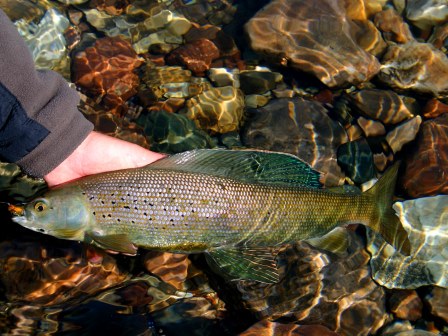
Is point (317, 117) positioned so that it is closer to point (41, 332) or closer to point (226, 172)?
point (226, 172)

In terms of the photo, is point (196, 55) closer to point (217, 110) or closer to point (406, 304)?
point (217, 110)

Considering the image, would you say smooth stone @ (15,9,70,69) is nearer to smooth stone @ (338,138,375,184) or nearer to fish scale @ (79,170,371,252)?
fish scale @ (79,170,371,252)

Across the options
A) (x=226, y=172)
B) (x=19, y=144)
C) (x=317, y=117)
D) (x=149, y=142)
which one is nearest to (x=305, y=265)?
(x=226, y=172)

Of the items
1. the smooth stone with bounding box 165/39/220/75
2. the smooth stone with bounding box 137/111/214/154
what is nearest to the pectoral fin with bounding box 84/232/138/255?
the smooth stone with bounding box 137/111/214/154

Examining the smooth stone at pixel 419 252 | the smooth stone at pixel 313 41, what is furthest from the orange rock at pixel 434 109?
the smooth stone at pixel 419 252

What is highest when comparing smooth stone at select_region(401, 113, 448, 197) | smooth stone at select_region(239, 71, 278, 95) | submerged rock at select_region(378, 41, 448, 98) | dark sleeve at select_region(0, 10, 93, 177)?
dark sleeve at select_region(0, 10, 93, 177)
